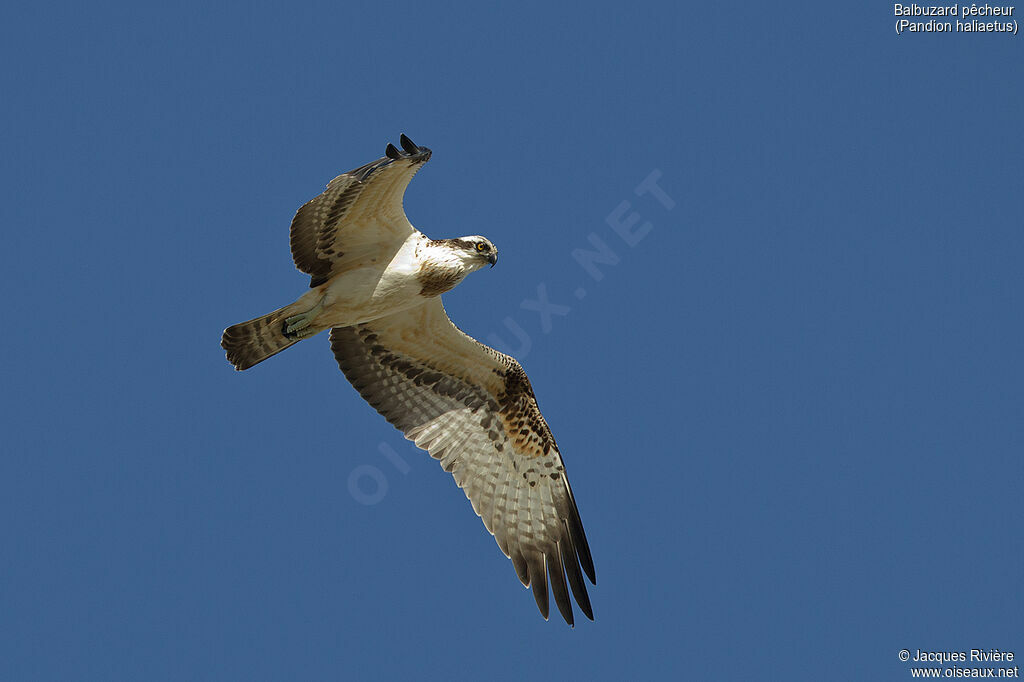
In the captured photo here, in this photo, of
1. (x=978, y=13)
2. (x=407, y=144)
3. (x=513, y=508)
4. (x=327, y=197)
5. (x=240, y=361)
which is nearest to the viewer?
(x=407, y=144)

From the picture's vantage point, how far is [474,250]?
1086 cm

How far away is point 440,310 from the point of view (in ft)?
38.8

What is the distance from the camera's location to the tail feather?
436 inches

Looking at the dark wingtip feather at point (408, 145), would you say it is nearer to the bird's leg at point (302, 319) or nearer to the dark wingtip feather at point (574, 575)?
the bird's leg at point (302, 319)

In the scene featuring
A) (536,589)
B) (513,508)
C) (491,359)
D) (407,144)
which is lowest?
(536,589)

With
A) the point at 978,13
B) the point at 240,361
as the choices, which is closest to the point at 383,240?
the point at 240,361

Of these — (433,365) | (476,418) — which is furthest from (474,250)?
(476,418)

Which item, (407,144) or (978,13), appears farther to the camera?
(978,13)

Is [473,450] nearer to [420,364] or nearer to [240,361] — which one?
[420,364]

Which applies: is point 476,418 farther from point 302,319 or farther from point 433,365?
point 302,319

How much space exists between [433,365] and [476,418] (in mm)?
731

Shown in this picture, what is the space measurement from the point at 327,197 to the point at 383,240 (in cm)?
76

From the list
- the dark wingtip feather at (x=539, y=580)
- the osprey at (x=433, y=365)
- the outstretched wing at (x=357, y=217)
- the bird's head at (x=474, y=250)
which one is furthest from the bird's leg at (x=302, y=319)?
the dark wingtip feather at (x=539, y=580)

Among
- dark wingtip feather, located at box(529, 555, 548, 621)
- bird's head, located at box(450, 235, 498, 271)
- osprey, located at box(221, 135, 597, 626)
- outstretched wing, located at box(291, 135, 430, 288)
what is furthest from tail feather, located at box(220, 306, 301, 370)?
dark wingtip feather, located at box(529, 555, 548, 621)
